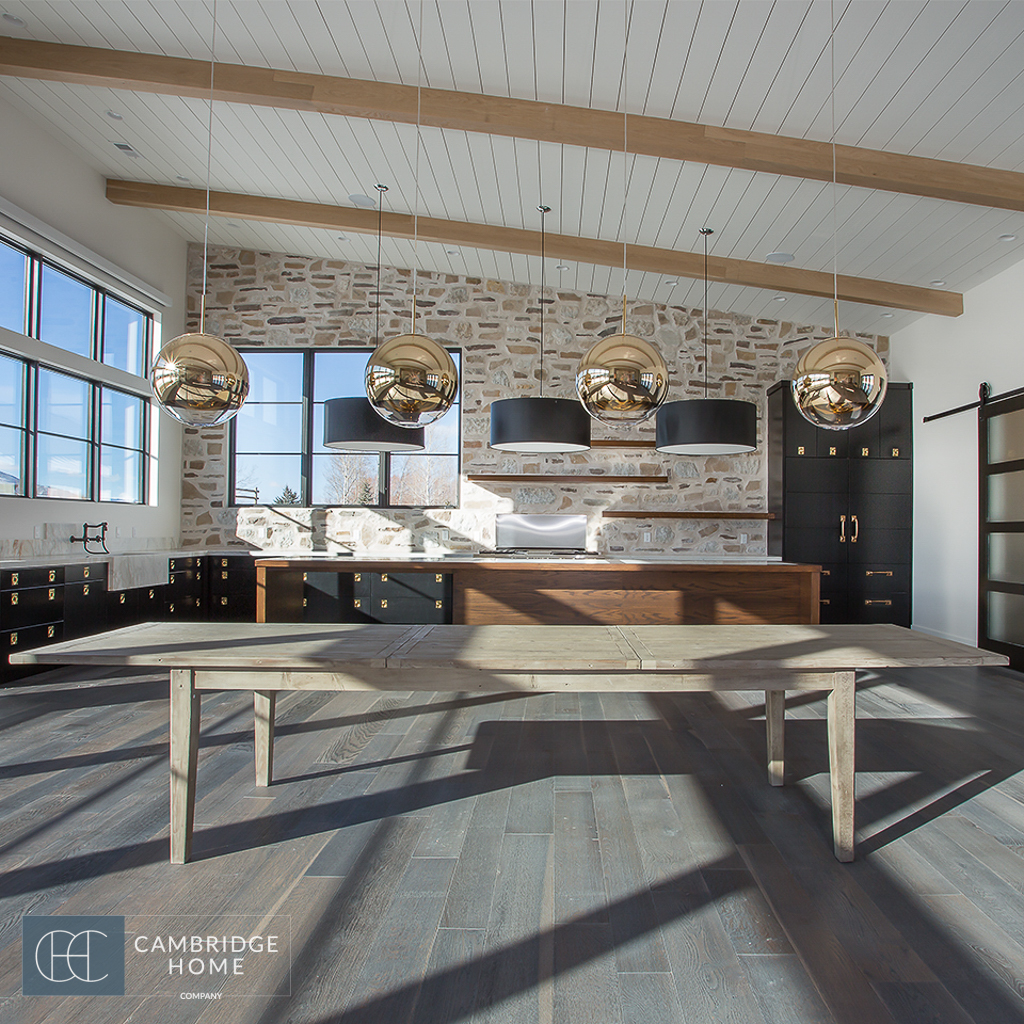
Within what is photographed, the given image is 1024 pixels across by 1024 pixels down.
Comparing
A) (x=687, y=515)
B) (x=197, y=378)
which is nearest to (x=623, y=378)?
(x=197, y=378)

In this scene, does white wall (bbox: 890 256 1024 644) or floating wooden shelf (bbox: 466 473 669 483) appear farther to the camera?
floating wooden shelf (bbox: 466 473 669 483)

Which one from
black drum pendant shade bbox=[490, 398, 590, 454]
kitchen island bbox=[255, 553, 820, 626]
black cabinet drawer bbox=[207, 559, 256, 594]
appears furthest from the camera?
black cabinet drawer bbox=[207, 559, 256, 594]

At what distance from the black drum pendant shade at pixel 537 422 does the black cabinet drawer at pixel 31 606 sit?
3318mm

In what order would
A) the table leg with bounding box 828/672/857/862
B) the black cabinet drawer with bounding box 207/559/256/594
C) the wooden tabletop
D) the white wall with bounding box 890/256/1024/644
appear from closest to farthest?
the wooden tabletop → the table leg with bounding box 828/672/857/862 → the white wall with bounding box 890/256/1024/644 → the black cabinet drawer with bounding box 207/559/256/594

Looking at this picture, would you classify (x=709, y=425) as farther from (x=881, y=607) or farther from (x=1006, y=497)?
(x=881, y=607)

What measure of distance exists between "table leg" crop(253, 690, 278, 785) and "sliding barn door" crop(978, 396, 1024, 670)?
17.7 ft

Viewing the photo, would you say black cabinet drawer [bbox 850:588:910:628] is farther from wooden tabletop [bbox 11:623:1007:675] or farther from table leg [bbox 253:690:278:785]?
table leg [bbox 253:690:278:785]

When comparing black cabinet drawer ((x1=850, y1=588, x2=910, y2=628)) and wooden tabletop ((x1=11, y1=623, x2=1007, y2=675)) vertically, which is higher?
wooden tabletop ((x1=11, y1=623, x2=1007, y2=675))

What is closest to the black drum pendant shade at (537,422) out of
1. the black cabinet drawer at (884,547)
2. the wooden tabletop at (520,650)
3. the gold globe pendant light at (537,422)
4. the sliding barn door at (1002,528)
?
the gold globe pendant light at (537,422)

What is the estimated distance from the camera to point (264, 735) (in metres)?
2.76

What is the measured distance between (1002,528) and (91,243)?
8056 millimetres

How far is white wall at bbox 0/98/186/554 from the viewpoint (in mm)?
5047
